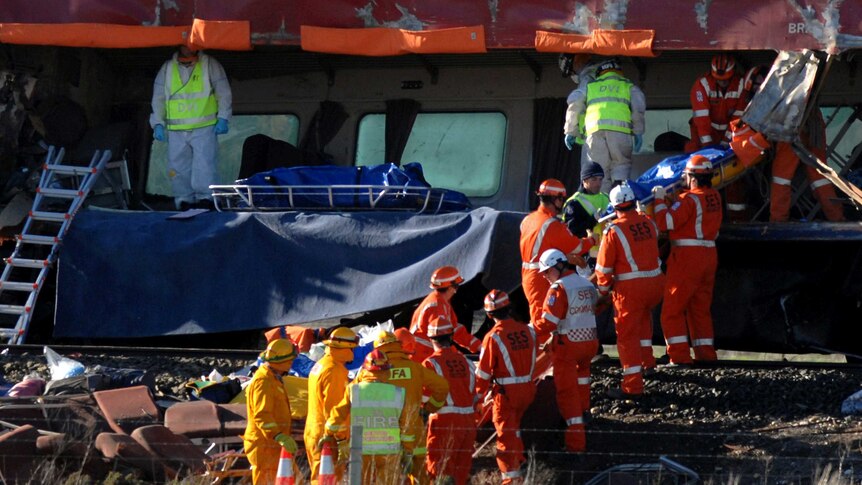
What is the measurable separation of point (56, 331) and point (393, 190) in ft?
11.4

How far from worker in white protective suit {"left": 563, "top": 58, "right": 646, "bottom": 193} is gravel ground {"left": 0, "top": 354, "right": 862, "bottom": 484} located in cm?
199

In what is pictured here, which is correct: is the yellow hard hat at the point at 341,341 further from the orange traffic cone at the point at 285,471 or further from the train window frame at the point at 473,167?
the train window frame at the point at 473,167

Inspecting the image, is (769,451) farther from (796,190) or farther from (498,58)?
(498,58)

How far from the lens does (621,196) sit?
11539 millimetres

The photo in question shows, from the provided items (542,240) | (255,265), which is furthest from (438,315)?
(255,265)

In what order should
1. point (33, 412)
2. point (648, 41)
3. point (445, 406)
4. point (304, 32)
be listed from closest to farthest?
point (445, 406) < point (33, 412) < point (648, 41) < point (304, 32)

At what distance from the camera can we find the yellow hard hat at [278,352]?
948cm

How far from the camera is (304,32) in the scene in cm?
1380

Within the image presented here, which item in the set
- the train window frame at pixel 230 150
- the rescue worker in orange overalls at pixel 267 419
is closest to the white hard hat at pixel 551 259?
the rescue worker in orange overalls at pixel 267 419

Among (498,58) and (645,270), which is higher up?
(498,58)

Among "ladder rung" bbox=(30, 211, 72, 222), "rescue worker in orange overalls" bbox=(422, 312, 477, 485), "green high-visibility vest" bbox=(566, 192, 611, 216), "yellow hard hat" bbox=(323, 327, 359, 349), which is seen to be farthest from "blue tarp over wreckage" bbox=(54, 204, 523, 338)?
"yellow hard hat" bbox=(323, 327, 359, 349)

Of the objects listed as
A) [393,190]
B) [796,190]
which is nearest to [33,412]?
[393,190]

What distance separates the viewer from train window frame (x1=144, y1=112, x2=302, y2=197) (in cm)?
1565

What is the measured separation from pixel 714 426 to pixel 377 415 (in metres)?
3.14
